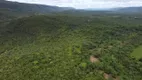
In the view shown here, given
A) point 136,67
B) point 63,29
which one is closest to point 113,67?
point 136,67

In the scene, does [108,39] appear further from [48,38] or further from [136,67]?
[136,67]

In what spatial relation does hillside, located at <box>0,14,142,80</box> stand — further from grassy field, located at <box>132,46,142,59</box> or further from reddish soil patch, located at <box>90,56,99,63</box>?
grassy field, located at <box>132,46,142,59</box>

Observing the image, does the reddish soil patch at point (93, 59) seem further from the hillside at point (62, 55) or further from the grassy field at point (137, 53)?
the grassy field at point (137, 53)

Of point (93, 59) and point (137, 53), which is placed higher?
point (93, 59)

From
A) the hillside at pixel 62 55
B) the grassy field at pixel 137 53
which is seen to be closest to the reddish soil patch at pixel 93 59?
the hillside at pixel 62 55

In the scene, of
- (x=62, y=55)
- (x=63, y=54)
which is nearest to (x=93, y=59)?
(x=63, y=54)

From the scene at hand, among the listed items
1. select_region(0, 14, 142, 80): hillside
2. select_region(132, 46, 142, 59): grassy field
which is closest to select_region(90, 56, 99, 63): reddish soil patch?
select_region(0, 14, 142, 80): hillside

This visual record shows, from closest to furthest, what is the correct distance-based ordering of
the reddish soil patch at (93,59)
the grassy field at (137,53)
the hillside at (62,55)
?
the hillside at (62,55), the reddish soil patch at (93,59), the grassy field at (137,53)

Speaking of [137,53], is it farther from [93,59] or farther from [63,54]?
[63,54]
